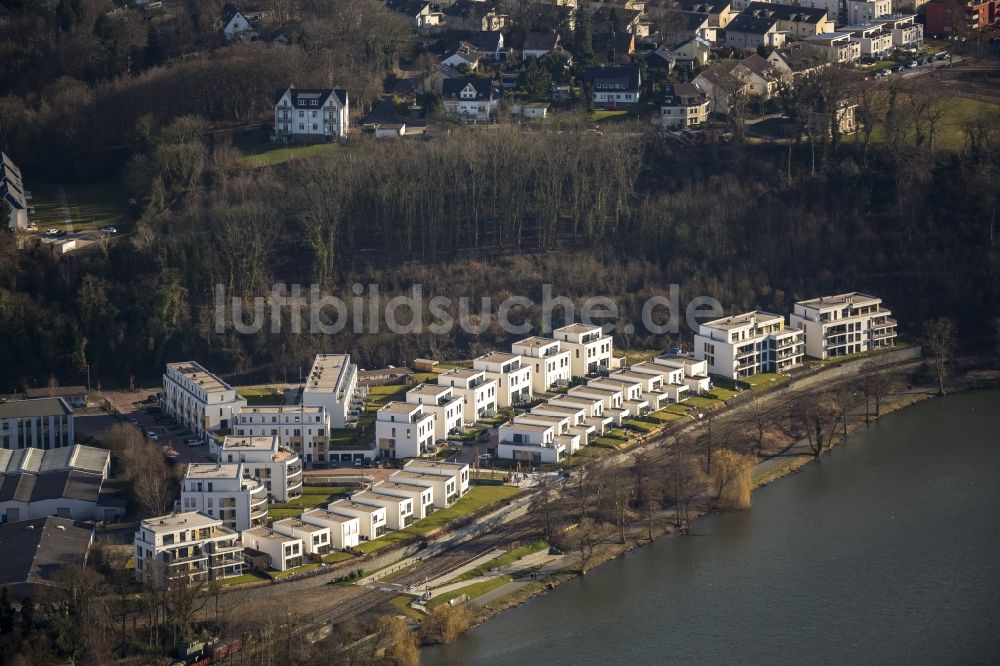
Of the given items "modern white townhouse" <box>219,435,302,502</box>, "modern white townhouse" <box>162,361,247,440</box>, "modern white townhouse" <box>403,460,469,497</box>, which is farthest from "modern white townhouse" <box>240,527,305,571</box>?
"modern white townhouse" <box>162,361,247,440</box>

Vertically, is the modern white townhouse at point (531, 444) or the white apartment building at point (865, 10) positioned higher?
the white apartment building at point (865, 10)

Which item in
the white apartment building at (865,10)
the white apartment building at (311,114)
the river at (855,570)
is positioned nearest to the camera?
the river at (855,570)

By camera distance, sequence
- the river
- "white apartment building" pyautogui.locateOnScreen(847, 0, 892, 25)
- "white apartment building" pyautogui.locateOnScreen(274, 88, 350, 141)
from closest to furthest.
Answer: the river → "white apartment building" pyautogui.locateOnScreen(274, 88, 350, 141) → "white apartment building" pyautogui.locateOnScreen(847, 0, 892, 25)

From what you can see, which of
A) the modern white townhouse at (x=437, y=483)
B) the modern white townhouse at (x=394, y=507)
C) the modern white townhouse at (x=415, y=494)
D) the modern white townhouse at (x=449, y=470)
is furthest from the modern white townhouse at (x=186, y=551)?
the modern white townhouse at (x=449, y=470)

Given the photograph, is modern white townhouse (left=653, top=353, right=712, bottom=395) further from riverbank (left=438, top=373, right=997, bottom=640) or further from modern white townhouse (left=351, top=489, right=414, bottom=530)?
modern white townhouse (left=351, top=489, right=414, bottom=530)

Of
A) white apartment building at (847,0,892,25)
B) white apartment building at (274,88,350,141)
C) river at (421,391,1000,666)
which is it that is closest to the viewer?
river at (421,391,1000,666)

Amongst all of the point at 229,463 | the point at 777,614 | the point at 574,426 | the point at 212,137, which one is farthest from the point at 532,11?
the point at 777,614

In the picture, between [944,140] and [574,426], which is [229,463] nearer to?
[574,426]

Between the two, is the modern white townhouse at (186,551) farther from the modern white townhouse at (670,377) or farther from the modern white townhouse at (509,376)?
the modern white townhouse at (670,377)
